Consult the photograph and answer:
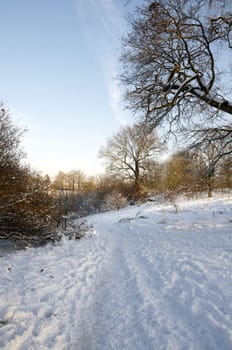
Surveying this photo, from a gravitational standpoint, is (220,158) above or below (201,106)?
below

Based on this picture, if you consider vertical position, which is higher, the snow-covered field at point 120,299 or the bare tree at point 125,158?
the bare tree at point 125,158

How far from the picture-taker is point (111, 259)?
6312 mm

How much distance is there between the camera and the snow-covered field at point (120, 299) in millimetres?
2646

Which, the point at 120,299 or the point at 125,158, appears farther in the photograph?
the point at 125,158

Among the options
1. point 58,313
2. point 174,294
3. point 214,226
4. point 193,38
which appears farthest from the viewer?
point 214,226

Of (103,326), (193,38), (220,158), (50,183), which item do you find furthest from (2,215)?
(193,38)

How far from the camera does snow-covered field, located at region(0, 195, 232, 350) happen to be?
2.65 m

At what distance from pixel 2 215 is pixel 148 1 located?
29.0 feet

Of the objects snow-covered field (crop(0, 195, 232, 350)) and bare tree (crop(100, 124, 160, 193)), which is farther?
bare tree (crop(100, 124, 160, 193))

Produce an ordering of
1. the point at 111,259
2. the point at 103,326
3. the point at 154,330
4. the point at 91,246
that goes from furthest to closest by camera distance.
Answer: the point at 91,246
the point at 111,259
the point at 103,326
the point at 154,330

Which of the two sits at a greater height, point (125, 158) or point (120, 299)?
point (125, 158)

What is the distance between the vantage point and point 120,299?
12.2 ft

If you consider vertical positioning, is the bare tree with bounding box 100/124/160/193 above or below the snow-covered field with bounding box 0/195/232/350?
above

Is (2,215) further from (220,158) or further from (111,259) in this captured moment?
(220,158)
